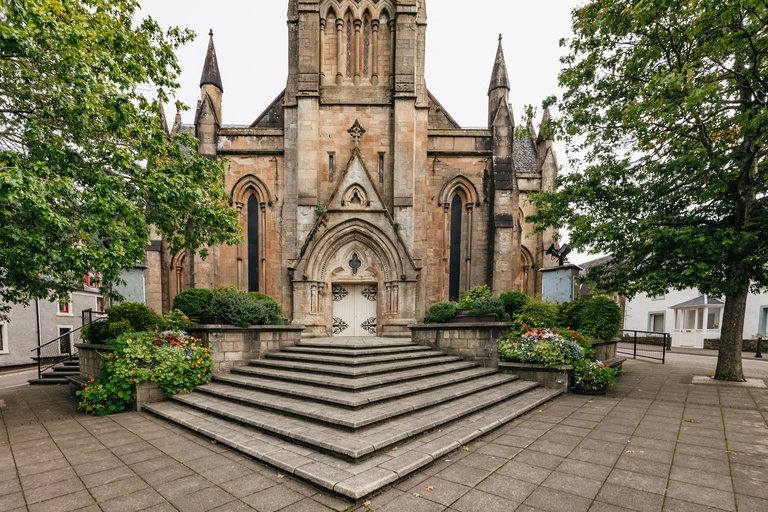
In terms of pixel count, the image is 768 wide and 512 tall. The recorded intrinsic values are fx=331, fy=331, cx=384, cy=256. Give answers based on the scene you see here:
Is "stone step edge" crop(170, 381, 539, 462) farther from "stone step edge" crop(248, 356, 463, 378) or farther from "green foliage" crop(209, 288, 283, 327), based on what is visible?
"green foliage" crop(209, 288, 283, 327)

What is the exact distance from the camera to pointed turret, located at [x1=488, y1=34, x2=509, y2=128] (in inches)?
558

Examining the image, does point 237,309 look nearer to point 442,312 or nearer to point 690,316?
point 442,312

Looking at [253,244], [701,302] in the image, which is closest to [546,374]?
[253,244]

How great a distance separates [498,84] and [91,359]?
55.0ft

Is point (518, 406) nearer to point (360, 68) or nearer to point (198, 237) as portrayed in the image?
point (198, 237)

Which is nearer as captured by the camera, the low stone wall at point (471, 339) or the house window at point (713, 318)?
the low stone wall at point (471, 339)

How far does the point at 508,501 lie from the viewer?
10.8 ft

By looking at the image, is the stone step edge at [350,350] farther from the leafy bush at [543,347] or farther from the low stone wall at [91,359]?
the low stone wall at [91,359]

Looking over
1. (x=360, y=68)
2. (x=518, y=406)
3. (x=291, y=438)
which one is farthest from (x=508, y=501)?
(x=360, y=68)

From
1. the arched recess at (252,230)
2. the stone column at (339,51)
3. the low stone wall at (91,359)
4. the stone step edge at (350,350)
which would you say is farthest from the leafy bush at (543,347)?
the stone column at (339,51)

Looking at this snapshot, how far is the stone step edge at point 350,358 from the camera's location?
7.22 m

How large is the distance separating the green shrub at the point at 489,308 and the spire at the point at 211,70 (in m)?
13.6

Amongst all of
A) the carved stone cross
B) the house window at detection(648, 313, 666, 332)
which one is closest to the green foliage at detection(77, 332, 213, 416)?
the carved stone cross

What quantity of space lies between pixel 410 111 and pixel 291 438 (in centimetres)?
1176
